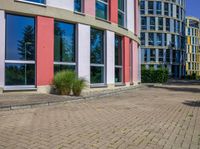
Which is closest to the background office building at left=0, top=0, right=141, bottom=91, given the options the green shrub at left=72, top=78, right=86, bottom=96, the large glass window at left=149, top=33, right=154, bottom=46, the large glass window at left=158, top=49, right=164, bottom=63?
the green shrub at left=72, top=78, right=86, bottom=96

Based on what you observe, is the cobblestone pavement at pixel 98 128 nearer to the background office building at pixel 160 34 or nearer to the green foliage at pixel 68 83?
the green foliage at pixel 68 83

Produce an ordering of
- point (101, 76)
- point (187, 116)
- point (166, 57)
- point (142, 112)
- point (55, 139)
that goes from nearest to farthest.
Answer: point (55, 139) < point (187, 116) < point (142, 112) < point (101, 76) < point (166, 57)

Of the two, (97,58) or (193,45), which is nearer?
(97,58)

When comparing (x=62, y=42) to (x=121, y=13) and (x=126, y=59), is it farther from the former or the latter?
(x=121, y=13)

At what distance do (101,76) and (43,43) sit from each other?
17.7 ft

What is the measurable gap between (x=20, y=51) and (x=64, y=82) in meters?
2.65

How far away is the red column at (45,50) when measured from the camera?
51.1ft

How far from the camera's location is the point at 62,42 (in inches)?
672

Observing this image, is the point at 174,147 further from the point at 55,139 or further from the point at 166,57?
the point at 166,57

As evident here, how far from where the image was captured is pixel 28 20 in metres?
15.5

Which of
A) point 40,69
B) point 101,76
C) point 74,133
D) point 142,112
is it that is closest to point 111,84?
point 101,76

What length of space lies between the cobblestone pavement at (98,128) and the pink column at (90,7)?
29.4 ft

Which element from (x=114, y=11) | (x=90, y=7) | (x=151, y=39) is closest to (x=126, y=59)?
(x=114, y=11)

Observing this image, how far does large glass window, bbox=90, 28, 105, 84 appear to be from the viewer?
19078mm
